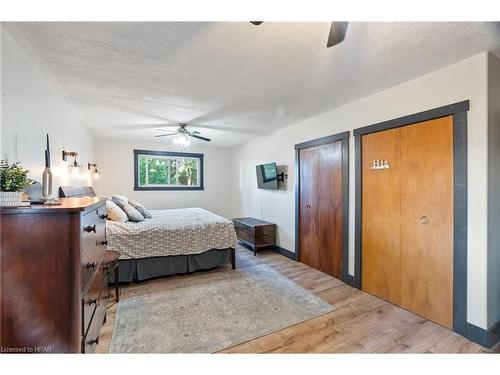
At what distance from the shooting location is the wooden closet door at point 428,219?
6.58ft

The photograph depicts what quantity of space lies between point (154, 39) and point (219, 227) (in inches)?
95.4

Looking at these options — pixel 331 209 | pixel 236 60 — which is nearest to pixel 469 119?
pixel 331 209

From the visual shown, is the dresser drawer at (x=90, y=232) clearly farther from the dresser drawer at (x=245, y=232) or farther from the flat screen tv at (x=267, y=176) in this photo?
the flat screen tv at (x=267, y=176)

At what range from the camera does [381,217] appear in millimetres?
2557

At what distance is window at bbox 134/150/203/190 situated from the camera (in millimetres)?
5354

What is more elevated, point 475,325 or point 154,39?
point 154,39

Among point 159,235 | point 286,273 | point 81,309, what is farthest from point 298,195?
point 81,309

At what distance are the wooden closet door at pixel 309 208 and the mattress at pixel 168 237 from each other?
4.00 ft

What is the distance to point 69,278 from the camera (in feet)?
3.50

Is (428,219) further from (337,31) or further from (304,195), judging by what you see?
(337,31)

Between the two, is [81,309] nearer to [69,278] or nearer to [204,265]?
[69,278]

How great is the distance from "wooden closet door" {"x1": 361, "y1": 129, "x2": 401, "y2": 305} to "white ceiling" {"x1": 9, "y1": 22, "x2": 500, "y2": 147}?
Answer: 2.17ft

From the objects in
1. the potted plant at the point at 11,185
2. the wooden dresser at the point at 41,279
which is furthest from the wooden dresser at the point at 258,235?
the potted plant at the point at 11,185
